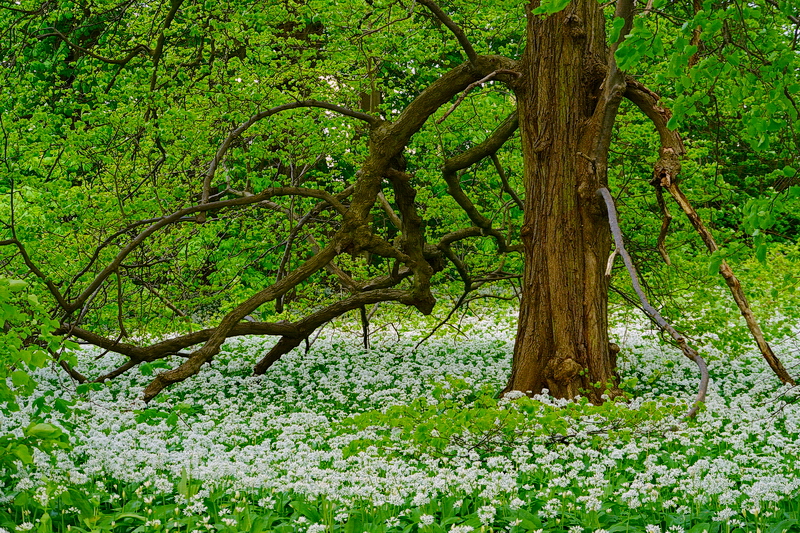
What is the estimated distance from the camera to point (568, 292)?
7387mm

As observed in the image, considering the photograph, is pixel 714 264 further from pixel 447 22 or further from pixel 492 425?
pixel 447 22

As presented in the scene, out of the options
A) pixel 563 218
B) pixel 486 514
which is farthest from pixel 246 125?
pixel 486 514

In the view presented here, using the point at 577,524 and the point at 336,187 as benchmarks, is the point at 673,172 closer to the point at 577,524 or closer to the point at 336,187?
the point at 577,524

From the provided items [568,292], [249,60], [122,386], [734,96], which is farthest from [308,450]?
[249,60]

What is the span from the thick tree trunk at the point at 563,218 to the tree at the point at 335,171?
21mm

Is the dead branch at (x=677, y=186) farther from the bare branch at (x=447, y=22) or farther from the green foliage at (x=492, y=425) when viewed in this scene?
the bare branch at (x=447, y=22)

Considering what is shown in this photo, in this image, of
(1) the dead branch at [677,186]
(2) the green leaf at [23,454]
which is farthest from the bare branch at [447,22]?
(2) the green leaf at [23,454]

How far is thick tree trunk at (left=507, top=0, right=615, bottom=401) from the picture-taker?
24.0ft

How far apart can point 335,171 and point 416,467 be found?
23.9 feet

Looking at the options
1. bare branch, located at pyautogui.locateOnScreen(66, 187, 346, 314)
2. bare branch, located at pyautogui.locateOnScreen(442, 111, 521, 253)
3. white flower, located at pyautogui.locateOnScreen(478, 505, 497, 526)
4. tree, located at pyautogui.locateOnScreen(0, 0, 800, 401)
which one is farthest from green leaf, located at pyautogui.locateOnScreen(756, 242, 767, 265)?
bare branch, located at pyautogui.locateOnScreen(66, 187, 346, 314)

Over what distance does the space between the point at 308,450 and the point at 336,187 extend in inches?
347

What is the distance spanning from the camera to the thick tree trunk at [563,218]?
732 centimetres

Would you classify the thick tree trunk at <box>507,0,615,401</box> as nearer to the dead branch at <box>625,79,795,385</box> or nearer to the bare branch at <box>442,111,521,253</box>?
the dead branch at <box>625,79,795,385</box>

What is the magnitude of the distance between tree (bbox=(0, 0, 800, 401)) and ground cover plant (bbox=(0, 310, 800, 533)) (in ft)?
2.69
